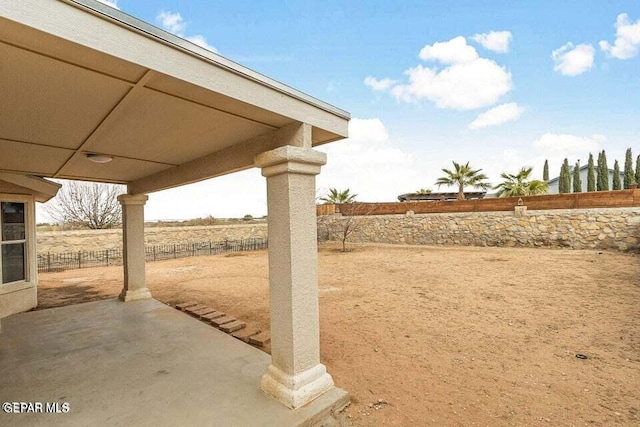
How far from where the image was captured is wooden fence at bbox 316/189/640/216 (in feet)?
37.0

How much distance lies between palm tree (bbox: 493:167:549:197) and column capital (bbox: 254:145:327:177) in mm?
18574

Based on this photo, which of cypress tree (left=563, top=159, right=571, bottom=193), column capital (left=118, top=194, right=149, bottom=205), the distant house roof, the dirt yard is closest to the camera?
the dirt yard

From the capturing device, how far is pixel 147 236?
15.2 metres

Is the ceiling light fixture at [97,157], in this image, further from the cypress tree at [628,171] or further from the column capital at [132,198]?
the cypress tree at [628,171]

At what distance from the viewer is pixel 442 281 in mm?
7797

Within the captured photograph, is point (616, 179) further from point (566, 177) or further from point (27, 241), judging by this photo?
point (27, 241)

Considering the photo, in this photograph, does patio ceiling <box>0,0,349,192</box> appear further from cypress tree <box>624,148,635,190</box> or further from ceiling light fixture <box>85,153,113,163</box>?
cypress tree <box>624,148,635,190</box>

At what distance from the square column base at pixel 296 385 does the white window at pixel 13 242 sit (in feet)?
18.5

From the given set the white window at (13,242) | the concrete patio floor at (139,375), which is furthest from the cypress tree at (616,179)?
the white window at (13,242)

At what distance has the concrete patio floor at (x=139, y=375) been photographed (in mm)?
2277

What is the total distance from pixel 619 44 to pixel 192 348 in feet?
71.4

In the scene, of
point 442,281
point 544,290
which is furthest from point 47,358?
point 544,290

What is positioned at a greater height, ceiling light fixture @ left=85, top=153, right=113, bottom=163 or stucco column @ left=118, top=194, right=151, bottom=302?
ceiling light fixture @ left=85, top=153, right=113, bottom=163

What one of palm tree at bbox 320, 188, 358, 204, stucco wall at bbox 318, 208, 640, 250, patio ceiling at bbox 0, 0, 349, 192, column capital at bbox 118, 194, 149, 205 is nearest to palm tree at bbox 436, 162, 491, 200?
stucco wall at bbox 318, 208, 640, 250
